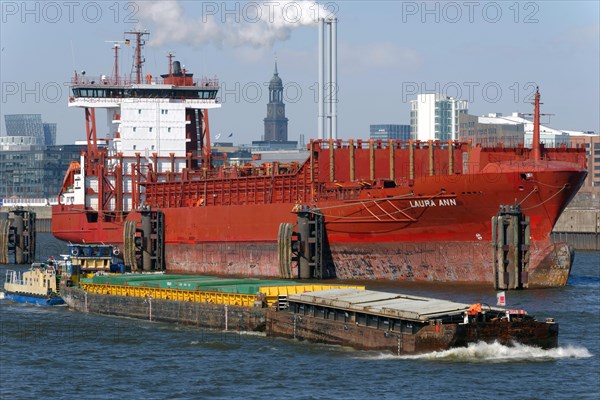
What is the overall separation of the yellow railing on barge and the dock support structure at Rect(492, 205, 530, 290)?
30.7ft

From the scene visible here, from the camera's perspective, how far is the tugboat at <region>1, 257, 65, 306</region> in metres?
49.0

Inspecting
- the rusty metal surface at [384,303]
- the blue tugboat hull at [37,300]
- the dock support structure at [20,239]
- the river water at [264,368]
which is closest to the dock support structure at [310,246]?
the blue tugboat hull at [37,300]

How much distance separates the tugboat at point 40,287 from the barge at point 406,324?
54.1 feet

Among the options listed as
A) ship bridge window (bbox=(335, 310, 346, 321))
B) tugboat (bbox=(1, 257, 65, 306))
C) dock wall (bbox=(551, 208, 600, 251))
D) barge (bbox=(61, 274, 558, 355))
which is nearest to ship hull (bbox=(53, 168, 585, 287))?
barge (bbox=(61, 274, 558, 355))

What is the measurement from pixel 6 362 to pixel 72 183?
44936 mm

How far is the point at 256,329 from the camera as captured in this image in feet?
123

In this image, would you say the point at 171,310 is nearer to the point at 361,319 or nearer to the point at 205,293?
the point at 205,293

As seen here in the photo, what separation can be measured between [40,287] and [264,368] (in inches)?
780

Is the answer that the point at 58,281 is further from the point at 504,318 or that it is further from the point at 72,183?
the point at 72,183

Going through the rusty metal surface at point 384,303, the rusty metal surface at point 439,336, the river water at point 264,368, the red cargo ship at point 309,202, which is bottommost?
the river water at point 264,368

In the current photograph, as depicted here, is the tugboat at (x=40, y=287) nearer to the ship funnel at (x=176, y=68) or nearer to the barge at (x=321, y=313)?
the barge at (x=321, y=313)

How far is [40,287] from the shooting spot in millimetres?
49438

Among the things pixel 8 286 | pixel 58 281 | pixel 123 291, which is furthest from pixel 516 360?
pixel 8 286

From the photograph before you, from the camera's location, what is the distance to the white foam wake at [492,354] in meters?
31.3
